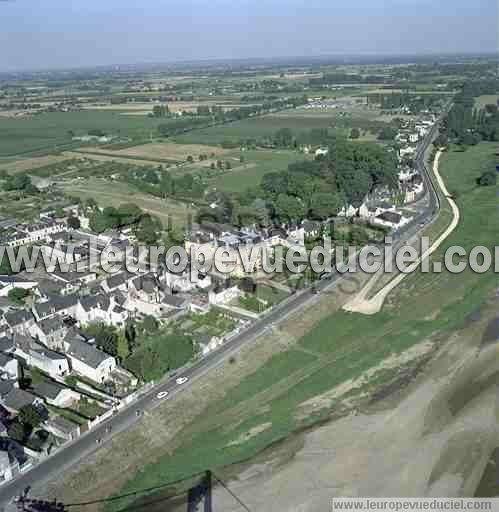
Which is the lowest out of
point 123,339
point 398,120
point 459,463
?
point 459,463

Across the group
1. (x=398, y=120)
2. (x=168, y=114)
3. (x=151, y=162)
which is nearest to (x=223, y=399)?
(x=151, y=162)

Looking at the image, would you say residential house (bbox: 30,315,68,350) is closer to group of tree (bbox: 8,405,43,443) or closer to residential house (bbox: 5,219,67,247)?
group of tree (bbox: 8,405,43,443)

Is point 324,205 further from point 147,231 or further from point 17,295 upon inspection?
point 17,295

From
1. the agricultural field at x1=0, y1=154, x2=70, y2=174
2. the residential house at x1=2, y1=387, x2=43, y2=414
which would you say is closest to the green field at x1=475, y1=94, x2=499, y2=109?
the agricultural field at x1=0, y1=154, x2=70, y2=174

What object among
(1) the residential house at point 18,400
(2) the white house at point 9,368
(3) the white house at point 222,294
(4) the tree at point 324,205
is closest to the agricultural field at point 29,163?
(4) the tree at point 324,205

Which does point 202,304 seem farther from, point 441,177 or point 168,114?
point 168,114

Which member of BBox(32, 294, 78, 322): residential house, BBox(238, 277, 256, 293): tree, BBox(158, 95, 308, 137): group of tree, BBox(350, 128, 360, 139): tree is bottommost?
BBox(238, 277, 256, 293): tree

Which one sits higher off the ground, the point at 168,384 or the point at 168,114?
the point at 168,114
